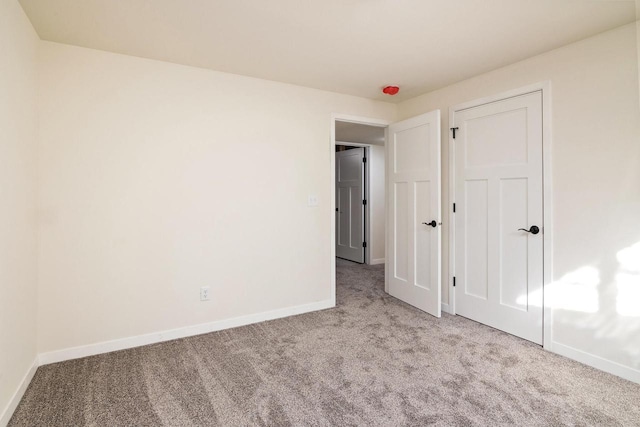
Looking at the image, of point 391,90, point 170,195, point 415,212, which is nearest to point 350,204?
point 415,212

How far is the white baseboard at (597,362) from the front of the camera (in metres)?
2.10

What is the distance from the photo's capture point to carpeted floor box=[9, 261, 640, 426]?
1.75m

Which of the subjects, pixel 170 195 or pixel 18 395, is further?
pixel 170 195

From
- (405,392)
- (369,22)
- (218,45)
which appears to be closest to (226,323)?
(405,392)

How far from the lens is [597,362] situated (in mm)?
2258

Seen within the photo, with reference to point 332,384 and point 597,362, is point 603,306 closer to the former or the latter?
point 597,362

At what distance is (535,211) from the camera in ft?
8.54

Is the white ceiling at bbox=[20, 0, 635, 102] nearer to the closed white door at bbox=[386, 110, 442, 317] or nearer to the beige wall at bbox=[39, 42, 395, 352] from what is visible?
the beige wall at bbox=[39, 42, 395, 352]

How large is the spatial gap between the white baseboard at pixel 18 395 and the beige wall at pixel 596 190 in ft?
11.6

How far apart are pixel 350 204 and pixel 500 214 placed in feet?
11.5

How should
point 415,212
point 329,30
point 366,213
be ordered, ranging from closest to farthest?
point 329,30
point 415,212
point 366,213

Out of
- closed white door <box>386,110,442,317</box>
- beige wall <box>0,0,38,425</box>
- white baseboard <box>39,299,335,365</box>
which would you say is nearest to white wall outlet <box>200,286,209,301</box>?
white baseboard <box>39,299,335,365</box>

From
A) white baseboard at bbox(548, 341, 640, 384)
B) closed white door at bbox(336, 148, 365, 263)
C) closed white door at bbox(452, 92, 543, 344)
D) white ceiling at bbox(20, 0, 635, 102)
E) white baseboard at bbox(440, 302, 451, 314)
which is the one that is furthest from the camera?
closed white door at bbox(336, 148, 365, 263)

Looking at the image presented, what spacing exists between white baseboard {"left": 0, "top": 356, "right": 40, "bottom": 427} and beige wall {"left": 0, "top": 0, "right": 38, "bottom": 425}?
24 mm
